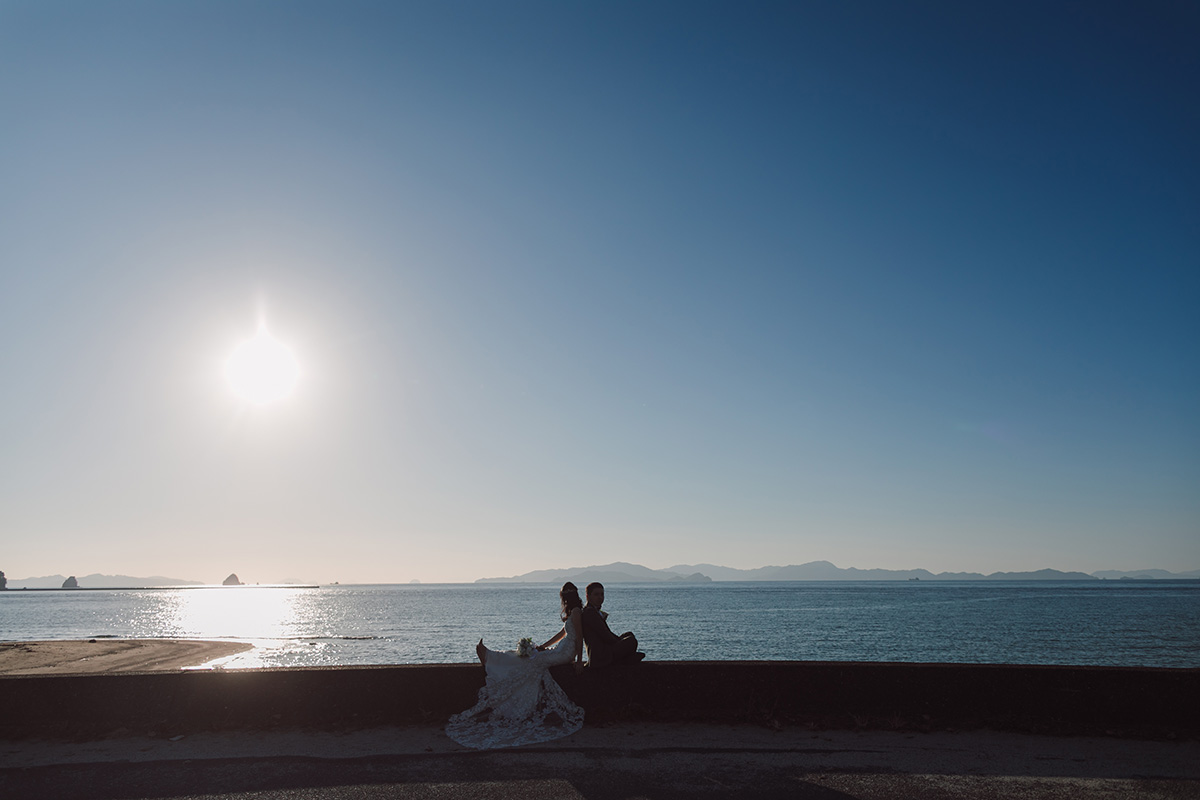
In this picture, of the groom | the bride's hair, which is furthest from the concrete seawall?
the bride's hair

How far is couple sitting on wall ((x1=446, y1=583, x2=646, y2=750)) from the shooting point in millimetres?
7852

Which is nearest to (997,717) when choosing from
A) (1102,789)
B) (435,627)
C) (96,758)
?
(1102,789)

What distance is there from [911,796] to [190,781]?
249 inches

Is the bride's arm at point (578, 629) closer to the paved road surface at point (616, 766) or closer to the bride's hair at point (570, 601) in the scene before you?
the bride's hair at point (570, 601)

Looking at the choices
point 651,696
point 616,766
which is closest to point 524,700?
point 651,696

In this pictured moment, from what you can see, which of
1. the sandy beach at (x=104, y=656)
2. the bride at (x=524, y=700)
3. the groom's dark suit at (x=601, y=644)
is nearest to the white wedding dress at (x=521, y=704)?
the bride at (x=524, y=700)

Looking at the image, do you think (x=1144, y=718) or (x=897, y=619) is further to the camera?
(x=897, y=619)

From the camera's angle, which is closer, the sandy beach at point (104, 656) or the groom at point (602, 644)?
the groom at point (602, 644)

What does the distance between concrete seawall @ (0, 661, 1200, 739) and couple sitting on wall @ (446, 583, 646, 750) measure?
0.22 m

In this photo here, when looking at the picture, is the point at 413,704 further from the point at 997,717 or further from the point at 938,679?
the point at 997,717

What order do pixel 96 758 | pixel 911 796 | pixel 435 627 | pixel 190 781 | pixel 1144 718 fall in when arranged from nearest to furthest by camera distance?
1. pixel 911 796
2. pixel 190 781
3. pixel 96 758
4. pixel 1144 718
5. pixel 435 627

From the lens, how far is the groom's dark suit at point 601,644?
8594 mm

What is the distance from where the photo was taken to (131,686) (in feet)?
27.6

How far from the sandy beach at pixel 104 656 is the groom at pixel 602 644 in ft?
80.9
